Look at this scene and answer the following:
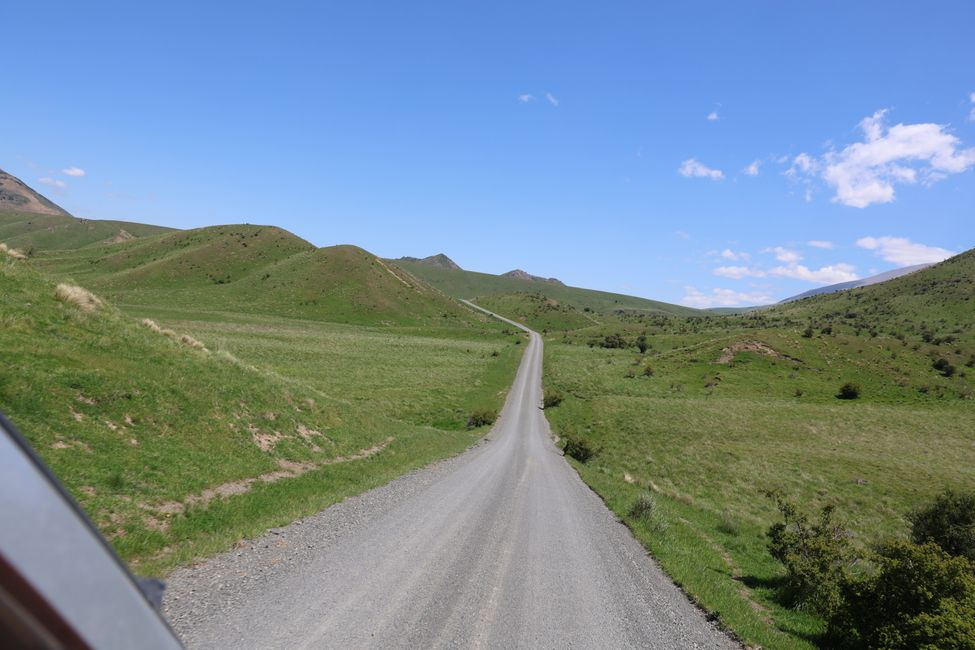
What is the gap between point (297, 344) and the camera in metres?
66.8

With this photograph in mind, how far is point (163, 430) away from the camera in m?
14.0

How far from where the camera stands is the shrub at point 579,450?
3338cm

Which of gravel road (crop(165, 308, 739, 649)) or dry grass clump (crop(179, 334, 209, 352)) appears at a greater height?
dry grass clump (crop(179, 334, 209, 352))

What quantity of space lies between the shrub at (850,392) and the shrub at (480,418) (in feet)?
156

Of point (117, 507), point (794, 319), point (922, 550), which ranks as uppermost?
point (794, 319)

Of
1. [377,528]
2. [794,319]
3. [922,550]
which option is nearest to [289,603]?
[377,528]

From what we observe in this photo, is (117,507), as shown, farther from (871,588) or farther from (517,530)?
(871,588)

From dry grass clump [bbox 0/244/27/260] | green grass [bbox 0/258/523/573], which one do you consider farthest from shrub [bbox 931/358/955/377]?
dry grass clump [bbox 0/244/27/260]

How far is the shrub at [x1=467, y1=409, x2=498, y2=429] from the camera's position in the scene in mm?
39031

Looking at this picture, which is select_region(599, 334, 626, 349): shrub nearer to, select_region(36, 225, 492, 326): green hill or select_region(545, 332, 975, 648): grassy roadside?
select_region(545, 332, 975, 648): grassy roadside

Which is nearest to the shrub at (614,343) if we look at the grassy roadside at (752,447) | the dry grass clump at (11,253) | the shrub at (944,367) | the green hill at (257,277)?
the grassy roadside at (752,447)

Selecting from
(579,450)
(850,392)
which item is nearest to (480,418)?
(579,450)

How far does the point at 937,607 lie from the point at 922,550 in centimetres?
94

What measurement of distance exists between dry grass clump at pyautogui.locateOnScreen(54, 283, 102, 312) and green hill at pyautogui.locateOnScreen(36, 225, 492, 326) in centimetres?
8204
